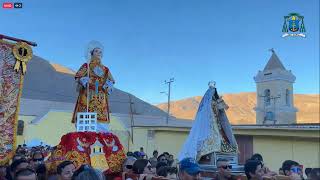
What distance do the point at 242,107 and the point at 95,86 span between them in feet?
379

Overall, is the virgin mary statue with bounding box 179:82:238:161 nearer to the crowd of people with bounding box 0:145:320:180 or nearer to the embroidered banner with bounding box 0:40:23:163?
the crowd of people with bounding box 0:145:320:180

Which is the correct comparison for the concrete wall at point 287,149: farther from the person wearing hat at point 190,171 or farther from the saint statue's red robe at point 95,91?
the person wearing hat at point 190,171

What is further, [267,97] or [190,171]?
[267,97]

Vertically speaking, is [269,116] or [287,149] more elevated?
[269,116]

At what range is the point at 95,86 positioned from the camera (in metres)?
7.85


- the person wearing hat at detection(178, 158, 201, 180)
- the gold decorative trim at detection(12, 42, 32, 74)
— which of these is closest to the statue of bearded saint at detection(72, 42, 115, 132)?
the gold decorative trim at detection(12, 42, 32, 74)

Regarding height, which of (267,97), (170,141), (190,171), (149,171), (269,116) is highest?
(267,97)

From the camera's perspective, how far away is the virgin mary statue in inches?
269

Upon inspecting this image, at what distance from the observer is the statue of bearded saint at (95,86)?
778 centimetres

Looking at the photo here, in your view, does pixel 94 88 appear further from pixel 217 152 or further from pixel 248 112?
pixel 248 112

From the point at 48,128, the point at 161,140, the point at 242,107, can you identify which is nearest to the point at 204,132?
the point at 161,140

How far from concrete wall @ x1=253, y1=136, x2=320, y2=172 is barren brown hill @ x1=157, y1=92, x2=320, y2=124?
268 feet

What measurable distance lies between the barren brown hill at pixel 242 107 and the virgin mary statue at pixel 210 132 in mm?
90703

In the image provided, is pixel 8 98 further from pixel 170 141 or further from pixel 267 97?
pixel 267 97
